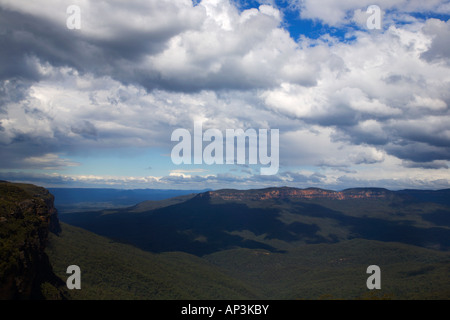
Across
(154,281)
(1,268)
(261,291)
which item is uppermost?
(1,268)

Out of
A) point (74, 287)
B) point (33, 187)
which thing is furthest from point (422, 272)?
point (33, 187)

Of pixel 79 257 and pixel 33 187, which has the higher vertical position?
pixel 33 187

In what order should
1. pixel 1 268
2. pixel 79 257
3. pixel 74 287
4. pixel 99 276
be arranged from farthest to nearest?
pixel 79 257 < pixel 99 276 < pixel 74 287 < pixel 1 268

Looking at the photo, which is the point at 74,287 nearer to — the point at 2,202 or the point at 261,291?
the point at 2,202

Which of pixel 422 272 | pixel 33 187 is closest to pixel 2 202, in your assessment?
pixel 33 187

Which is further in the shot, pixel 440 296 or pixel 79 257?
pixel 79 257
